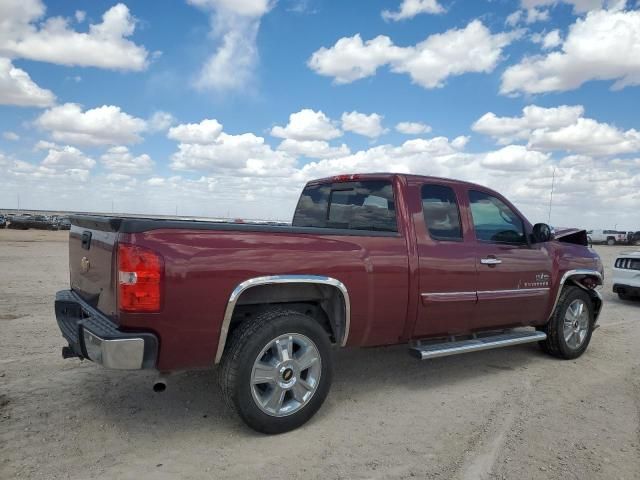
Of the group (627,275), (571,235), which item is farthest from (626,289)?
(571,235)

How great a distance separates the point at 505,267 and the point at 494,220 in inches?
19.6

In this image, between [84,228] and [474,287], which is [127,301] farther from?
[474,287]

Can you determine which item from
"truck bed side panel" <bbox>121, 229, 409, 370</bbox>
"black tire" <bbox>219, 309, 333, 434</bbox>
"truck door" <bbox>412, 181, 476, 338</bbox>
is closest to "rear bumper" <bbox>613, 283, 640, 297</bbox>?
"truck door" <bbox>412, 181, 476, 338</bbox>

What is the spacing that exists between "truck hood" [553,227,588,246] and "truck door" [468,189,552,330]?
1.68ft

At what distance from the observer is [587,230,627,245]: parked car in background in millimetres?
47750

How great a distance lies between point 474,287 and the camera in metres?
4.73

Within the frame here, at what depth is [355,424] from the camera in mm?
3820

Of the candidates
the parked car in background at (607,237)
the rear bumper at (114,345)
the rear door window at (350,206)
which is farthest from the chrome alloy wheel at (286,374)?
the parked car in background at (607,237)

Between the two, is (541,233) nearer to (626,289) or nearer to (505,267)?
(505,267)

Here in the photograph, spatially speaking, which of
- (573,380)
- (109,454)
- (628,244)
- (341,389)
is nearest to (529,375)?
(573,380)

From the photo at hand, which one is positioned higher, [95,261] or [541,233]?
[541,233]

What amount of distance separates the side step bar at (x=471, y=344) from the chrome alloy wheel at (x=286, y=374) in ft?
3.53

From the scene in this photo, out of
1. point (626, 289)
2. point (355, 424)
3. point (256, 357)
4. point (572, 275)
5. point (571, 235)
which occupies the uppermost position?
point (571, 235)

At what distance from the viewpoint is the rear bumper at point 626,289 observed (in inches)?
396
